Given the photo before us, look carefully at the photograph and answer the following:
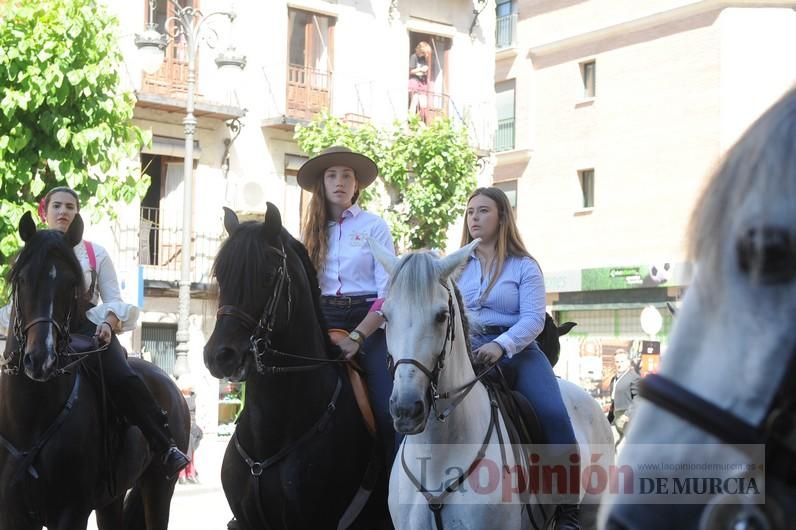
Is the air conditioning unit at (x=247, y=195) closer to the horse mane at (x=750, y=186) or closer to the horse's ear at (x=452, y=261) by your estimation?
the horse's ear at (x=452, y=261)

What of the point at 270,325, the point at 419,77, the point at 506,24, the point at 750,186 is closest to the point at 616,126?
the point at 506,24

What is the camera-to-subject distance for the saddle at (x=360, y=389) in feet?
20.5

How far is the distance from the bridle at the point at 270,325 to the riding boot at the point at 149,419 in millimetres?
1395

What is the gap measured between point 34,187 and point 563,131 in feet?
80.1

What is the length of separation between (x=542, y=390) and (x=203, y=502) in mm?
11398

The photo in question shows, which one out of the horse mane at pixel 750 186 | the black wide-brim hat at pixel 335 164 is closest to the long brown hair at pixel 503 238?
the black wide-brim hat at pixel 335 164

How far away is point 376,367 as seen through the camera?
643 centimetres

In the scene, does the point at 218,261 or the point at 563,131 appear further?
the point at 563,131

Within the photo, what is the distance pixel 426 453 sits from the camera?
535cm

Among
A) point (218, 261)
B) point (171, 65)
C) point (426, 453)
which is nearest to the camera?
point (426, 453)

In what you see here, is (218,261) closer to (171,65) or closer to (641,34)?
(171,65)

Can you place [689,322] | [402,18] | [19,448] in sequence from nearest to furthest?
[689,322]
[19,448]
[402,18]

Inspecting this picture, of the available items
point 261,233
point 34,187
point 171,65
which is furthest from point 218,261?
point 171,65

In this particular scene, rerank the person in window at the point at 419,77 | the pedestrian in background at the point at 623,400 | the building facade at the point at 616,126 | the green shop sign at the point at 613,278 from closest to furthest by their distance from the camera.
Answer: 1. the pedestrian in background at the point at 623,400
2. the person in window at the point at 419,77
3. the building facade at the point at 616,126
4. the green shop sign at the point at 613,278
